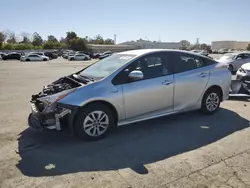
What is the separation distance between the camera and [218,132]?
5.23 metres

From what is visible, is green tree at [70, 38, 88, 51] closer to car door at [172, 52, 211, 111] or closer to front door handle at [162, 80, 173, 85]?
car door at [172, 52, 211, 111]

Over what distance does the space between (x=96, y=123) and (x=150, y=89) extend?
124cm

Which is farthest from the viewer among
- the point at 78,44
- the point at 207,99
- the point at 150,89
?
the point at 78,44

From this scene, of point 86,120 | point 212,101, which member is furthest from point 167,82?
point 86,120

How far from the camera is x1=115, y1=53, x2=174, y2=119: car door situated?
16.6 ft

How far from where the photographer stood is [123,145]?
181 inches

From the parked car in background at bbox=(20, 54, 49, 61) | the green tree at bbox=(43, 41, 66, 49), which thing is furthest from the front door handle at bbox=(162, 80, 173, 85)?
the green tree at bbox=(43, 41, 66, 49)

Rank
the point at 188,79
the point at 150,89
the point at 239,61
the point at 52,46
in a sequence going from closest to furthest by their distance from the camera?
the point at 150,89 < the point at 188,79 < the point at 239,61 < the point at 52,46

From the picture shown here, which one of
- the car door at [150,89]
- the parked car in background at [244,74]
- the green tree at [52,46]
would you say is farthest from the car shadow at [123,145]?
the green tree at [52,46]

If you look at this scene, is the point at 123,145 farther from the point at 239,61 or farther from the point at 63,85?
the point at 239,61

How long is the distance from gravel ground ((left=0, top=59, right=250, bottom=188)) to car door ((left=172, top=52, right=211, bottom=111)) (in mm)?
461

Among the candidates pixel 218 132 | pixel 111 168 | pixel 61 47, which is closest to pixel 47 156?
pixel 111 168

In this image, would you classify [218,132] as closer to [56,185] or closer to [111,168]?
[111,168]

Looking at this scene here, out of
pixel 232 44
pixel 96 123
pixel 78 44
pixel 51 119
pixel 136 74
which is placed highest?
pixel 78 44
